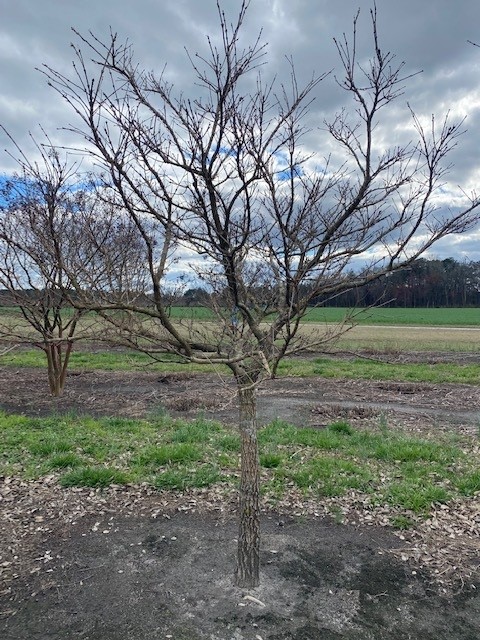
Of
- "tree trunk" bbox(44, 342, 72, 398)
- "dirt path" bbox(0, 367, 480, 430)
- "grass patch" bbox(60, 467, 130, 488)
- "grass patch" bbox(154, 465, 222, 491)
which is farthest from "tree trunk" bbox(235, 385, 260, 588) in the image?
"tree trunk" bbox(44, 342, 72, 398)

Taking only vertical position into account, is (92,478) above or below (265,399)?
above

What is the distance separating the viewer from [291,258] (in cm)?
271

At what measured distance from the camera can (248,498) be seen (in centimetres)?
334

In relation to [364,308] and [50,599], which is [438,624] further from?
[50,599]

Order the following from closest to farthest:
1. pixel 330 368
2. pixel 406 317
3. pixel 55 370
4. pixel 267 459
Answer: pixel 267 459 < pixel 55 370 < pixel 330 368 < pixel 406 317

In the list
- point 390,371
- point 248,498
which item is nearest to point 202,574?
point 248,498

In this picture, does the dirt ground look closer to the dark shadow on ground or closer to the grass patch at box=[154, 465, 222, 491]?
the dark shadow on ground

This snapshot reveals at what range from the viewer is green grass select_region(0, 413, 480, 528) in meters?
5.04

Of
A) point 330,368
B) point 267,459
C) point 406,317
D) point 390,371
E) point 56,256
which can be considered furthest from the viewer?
point 406,317

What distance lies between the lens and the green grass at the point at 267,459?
504 centimetres

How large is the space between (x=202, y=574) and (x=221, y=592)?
26 cm

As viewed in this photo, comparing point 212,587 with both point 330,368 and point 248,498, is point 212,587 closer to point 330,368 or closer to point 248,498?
point 248,498

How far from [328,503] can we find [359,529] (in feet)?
1.64

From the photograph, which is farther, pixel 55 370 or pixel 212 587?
pixel 55 370
